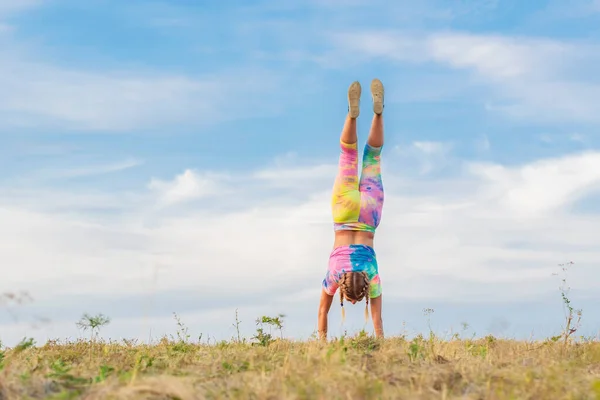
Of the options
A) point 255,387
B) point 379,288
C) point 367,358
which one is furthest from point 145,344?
→ point 255,387

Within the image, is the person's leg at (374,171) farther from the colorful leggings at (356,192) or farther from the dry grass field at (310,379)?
the dry grass field at (310,379)

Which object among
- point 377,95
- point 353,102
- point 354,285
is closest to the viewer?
point 354,285

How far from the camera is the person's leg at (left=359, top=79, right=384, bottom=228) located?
1167 cm

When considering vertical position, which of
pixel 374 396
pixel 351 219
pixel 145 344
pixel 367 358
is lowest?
pixel 374 396

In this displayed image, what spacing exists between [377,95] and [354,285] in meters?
3.18

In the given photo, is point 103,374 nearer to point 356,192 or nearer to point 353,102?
point 356,192

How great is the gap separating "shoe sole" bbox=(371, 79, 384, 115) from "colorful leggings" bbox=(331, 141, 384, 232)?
0.60 metres

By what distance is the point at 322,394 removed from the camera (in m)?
5.31

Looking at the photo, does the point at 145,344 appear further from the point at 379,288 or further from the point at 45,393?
the point at 45,393

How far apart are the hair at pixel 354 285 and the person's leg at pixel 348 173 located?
119cm

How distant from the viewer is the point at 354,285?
10836 millimetres

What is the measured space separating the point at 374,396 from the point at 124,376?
201 centimetres

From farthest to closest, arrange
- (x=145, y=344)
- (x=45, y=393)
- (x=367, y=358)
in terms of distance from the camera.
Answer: (x=145, y=344)
(x=367, y=358)
(x=45, y=393)

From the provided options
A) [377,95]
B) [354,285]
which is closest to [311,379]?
[354,285]
